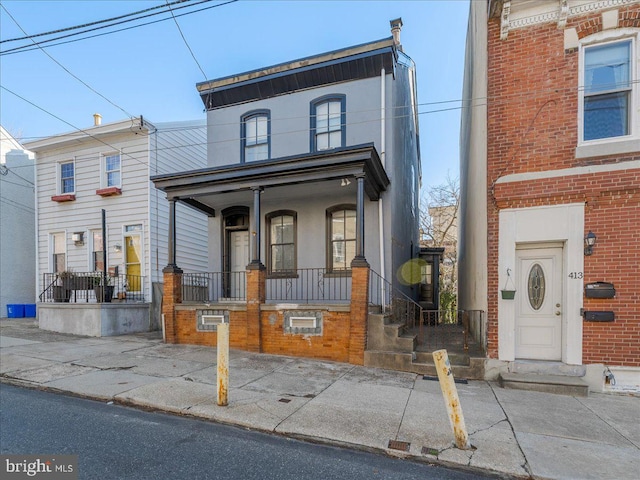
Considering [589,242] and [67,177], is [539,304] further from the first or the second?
[67,177]

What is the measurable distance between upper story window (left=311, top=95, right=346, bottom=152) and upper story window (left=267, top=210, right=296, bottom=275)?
2124mm

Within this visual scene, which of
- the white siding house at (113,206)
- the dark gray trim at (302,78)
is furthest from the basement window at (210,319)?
the dark gray trim at (302,78)

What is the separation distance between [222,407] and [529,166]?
659cm

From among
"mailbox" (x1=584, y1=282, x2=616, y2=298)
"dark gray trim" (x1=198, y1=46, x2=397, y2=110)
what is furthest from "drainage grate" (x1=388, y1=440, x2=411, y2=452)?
"dark gray trim" (x1=198, y1=46, x2=397, y2=110)

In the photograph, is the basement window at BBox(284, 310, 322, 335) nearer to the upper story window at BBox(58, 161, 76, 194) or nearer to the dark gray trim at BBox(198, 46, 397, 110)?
the dark gray trim at BBox(198, 46, 397, 110)

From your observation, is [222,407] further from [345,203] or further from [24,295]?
[24,295]

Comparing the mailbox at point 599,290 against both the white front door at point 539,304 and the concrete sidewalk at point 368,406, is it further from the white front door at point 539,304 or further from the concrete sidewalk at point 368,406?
the concrete sidewalk at point 368,406

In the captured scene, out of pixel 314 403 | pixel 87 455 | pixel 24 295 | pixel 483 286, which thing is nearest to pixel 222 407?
pixel 314 403

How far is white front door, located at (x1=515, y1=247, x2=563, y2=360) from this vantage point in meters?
6.09

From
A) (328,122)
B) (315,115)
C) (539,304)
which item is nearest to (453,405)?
(539,304)

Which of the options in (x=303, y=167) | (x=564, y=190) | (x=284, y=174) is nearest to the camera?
(x=564, y=190)

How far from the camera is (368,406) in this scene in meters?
4.63

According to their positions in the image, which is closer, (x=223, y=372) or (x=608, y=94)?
(x=223, y=372)

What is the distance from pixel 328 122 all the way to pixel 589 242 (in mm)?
6492
